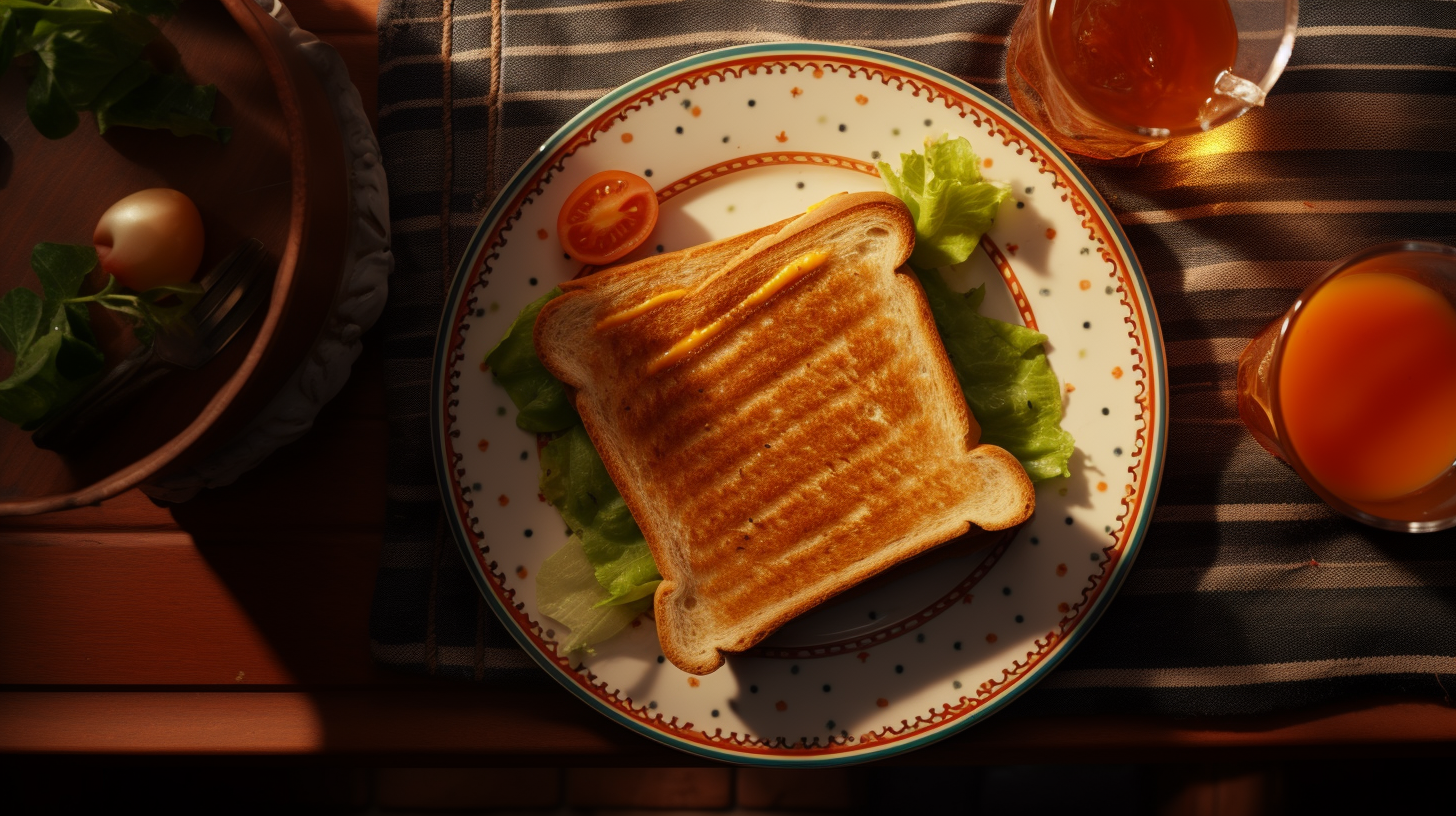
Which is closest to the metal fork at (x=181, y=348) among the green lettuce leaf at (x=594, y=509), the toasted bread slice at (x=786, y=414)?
the toasted bread slice at (x=786, y=414)

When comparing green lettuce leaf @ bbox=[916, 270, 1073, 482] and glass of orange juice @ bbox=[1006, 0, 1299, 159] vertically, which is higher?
glass of orange juice @ bbox=[1006, 0, 1299, 159]

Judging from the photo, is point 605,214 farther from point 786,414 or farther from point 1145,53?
point 1145,53

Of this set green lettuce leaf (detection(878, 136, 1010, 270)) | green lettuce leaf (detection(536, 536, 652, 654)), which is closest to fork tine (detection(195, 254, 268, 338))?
green lettuce leaf (detection(536, 536, 652, 654))

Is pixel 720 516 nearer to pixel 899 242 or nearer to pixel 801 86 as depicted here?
pixel 899 242

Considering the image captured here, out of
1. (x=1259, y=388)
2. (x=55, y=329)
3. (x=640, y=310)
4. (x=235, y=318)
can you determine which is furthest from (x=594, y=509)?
(x=1259, y=388)

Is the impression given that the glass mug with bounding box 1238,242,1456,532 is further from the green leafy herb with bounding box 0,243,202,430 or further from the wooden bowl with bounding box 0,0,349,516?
the green leafy herb with bounding box 0,243,202,430

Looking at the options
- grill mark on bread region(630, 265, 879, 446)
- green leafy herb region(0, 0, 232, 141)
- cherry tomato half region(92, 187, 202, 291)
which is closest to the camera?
green leafy herb region(0, 0, 232, 141)
